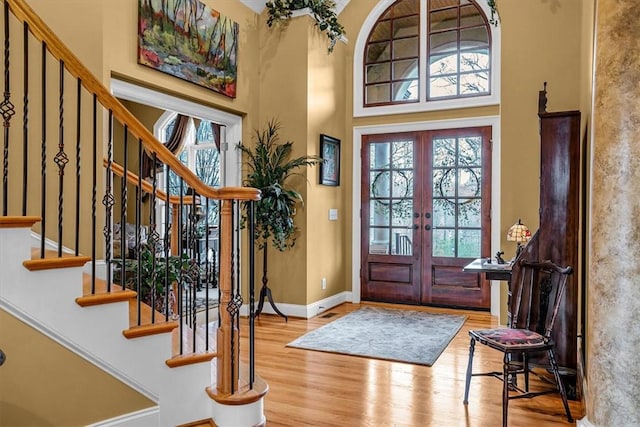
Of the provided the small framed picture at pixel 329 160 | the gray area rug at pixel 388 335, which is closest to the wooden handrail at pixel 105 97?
the gray area rug at pixel 388 335

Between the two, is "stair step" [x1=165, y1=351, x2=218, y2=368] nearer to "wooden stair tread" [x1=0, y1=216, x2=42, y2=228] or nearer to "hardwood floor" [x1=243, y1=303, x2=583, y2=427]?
"hardwood floor" [x1=243, y1=303, x2=583, y2=427]

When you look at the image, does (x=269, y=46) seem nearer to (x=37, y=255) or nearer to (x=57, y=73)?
(x=57, y=73)

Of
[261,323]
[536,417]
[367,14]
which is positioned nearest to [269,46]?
[367,14]

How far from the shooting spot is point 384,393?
10.2 feet

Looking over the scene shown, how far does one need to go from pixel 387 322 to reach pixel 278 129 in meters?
2.44

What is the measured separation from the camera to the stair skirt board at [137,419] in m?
2.39

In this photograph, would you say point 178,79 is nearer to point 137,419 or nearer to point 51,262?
point 51,262

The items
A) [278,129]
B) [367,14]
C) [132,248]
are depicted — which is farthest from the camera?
[132,248]

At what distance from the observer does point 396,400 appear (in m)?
3.00

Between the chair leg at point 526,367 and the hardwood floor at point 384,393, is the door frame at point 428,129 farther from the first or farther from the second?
the chair leg at point 526,367

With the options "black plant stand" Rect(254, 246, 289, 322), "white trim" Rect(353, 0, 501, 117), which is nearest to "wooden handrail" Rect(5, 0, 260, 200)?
"black plant stand" Rect(254, 246, 289, 322)

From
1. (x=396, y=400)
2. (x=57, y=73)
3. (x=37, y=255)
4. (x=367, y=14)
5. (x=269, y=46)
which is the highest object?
(x=367, y=14)

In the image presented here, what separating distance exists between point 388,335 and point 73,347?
294 centimetres

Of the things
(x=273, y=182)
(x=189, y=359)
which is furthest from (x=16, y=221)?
(x=273, y=182)
